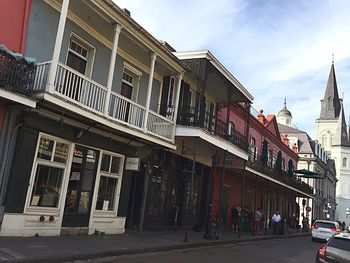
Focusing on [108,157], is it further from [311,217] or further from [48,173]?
[311,217]

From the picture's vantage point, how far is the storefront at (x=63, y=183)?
1167 centimetres

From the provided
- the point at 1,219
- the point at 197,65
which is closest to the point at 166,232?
the point at 197,65

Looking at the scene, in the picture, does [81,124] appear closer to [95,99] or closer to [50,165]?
[95,99]

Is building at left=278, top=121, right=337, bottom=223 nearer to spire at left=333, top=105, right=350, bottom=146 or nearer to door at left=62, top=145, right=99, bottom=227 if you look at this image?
spire at left=333, top=105, right=350, bottom=146

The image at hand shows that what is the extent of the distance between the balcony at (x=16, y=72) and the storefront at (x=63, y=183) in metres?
1.29

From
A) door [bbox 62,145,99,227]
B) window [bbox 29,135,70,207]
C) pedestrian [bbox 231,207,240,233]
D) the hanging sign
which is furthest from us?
pedestrian [bbox 231,207,240,233]

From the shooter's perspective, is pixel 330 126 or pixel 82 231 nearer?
pixel 82 231

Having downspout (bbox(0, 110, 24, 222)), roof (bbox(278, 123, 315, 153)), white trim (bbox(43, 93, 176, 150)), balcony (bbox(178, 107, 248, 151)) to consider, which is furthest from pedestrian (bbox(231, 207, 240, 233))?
roof (bbox(278, 123, 315, 153))

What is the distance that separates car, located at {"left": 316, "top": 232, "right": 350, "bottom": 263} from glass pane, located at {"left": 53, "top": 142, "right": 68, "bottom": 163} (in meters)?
7.86

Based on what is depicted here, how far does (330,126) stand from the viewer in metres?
92.1

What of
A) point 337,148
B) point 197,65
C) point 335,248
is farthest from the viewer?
point 337,148

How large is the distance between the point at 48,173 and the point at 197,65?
8330 mm

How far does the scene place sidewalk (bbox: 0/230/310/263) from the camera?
9211mm

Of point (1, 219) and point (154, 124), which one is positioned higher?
point (154, 124)
